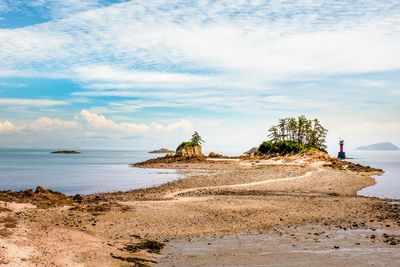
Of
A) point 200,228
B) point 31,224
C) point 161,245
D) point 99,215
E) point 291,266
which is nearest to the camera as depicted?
point 291,266

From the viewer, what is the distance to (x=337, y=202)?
113 feet

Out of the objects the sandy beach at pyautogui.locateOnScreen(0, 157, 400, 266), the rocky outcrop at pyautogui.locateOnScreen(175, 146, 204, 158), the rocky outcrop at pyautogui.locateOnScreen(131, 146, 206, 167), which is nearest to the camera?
the sandy beach at pyautogui.locateOnScreen(0, 157, 400, 266)

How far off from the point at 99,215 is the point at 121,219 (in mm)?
1570

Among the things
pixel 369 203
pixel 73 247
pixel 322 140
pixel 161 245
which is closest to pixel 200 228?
pixel 161 245

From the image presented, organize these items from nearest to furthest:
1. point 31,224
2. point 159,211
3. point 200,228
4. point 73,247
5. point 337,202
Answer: point 73,247 < point 31,224 < point 200,228 < point 159,211 < point 337,202

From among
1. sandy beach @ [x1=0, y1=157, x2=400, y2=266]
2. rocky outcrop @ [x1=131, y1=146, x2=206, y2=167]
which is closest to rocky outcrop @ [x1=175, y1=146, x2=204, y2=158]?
rocky outcrop @ [x1=131, y1=146, x2=206, y2=167]

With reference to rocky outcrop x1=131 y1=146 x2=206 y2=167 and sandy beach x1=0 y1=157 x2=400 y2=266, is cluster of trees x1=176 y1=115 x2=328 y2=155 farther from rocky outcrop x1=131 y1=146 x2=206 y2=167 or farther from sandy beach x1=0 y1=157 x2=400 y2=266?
sandy beach x1=0 y1=157 x2=400 y2=266

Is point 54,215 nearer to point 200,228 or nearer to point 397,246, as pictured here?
point 200,228

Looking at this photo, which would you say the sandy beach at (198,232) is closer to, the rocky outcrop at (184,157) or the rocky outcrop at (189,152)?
the rocky outcrop at (184,157)

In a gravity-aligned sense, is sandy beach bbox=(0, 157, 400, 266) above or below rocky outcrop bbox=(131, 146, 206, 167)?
below

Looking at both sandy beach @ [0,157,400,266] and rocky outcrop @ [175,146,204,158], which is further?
rocky outcrop @ [175,146,204,158]

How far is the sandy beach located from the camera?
1745 cm

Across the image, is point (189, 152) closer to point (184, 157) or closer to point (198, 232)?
point (184, 157)

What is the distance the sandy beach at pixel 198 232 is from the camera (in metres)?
17.5
